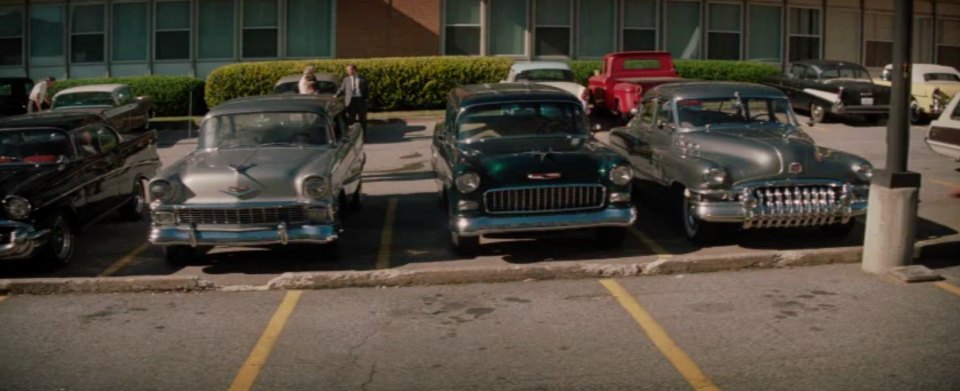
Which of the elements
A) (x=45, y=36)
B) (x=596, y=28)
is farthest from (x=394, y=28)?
(x=45, y=36)

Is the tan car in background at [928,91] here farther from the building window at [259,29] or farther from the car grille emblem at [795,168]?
the building window at [259,29]

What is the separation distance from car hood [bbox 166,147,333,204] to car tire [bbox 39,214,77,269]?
4.23 ft

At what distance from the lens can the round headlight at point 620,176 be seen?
10.2 metres

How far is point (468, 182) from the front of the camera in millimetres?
9984

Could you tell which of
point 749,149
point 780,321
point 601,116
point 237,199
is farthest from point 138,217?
Answer: point 601,116

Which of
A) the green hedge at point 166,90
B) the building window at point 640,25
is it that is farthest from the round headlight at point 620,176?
the building window at point 640,25

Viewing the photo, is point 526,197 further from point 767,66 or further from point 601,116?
point 767,66

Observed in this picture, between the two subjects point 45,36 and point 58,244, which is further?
point 45,36

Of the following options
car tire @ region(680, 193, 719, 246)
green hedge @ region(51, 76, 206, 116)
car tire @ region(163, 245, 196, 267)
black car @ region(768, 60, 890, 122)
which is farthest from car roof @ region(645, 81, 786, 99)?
green hedge @ region(51, 76, 206, 116)

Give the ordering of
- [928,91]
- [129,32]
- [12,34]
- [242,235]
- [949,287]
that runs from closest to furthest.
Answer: [949,287] < [242,235] < [928,91] < [129,32] < [12,34]

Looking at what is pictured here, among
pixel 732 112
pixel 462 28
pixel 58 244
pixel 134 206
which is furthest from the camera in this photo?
pixel 462 28

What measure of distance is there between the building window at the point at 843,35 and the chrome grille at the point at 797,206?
23.6m

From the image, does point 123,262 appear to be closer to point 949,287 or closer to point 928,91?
point 949,287

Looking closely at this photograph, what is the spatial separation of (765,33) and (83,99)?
19.7m
